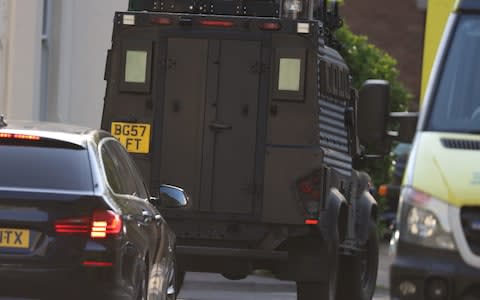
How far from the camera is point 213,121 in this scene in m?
15.1

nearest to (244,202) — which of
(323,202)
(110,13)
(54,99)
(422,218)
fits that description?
(323,202)

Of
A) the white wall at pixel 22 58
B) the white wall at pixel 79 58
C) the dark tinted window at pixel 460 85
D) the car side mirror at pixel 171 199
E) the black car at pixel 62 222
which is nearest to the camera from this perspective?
the dark tinted window at pixel 460 85

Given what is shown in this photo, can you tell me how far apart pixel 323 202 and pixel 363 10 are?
2949 cm

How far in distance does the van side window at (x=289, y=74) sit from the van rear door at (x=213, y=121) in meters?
0.18

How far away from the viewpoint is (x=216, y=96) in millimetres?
15117

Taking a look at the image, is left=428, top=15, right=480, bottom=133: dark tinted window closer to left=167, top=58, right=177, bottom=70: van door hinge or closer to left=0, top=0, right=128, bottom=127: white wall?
left=167, top=58, right=177, bottom=70: van door hinge

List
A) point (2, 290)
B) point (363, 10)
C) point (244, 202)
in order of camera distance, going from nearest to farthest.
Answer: point (2, 290)
point (244, 202)
point (363, 10)

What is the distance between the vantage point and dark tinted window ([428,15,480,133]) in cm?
949

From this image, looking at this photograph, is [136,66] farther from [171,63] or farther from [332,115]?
[332,115]

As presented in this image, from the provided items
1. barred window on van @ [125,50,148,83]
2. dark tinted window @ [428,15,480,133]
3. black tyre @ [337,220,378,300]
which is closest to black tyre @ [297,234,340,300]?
black tyre @ [337,220,378,300]

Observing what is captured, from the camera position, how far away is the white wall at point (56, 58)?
2152 cm

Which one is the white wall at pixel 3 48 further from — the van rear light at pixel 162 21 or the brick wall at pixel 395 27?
the brick wall at pixel 395 27

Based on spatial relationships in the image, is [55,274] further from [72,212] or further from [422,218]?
[422,218]

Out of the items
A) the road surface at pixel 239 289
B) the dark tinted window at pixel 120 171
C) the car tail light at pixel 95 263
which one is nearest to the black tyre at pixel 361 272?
the road surface at pixel 239 289
